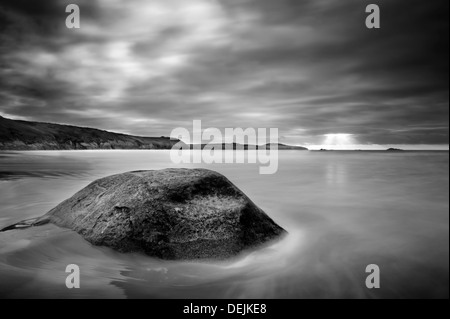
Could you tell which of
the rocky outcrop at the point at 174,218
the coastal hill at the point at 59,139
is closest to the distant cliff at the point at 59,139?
the coastal hill at the point at 59,139

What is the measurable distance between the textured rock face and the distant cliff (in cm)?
6721

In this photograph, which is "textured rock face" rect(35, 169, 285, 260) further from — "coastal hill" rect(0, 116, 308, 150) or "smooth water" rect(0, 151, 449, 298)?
"coastal hill" rect(0, 116, 308, 150)

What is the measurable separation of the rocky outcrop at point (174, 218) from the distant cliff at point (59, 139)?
220 feet

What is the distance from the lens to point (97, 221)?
4.30 metres

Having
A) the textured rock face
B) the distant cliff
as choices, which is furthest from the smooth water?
the distant cliff

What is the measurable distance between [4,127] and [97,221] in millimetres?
83750

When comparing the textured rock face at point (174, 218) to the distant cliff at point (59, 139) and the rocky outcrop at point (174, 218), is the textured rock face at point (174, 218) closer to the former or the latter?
the rocky outcrop at point (174, 218)

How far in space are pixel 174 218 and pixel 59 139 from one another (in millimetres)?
94272

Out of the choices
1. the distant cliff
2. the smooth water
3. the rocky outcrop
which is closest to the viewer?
the smooth water

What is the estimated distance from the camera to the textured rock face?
378 cm

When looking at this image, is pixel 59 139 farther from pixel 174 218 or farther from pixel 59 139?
pixel 174 218

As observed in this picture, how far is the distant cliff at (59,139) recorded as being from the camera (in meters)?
65.1

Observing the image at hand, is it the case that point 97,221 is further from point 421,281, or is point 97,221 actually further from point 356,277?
point 421,281
